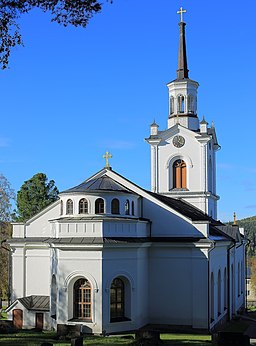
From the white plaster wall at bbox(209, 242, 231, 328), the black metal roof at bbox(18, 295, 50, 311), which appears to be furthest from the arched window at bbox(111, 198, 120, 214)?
the black metal roof at bbox(18, 295, 50, 311)

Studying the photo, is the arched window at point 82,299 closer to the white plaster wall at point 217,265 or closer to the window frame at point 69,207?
the window frame at point 69,207

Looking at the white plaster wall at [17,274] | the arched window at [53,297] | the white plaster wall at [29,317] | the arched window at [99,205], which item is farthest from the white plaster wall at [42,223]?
the arched window at [99,205]

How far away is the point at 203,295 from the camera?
29234 millimetres

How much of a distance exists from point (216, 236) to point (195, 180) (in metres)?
7.34

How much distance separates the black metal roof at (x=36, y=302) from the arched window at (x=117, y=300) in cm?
511

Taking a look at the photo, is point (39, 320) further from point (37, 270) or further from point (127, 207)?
point (127, 207)

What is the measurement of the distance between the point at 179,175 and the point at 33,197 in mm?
22270

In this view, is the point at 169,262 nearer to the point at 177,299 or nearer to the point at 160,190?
the point at 177,299

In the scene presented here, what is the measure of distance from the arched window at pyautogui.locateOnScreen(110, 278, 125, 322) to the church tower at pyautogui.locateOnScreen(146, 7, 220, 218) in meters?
12.5

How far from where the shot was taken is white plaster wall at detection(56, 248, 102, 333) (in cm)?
2627

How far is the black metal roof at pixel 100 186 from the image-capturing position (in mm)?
28406

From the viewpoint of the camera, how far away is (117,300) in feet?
90.3

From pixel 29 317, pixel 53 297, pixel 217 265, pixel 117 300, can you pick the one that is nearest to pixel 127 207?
pixel 117 300

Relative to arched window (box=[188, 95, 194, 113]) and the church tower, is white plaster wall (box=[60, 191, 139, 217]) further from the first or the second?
arched window (box=[188, 95, 194, 113])
